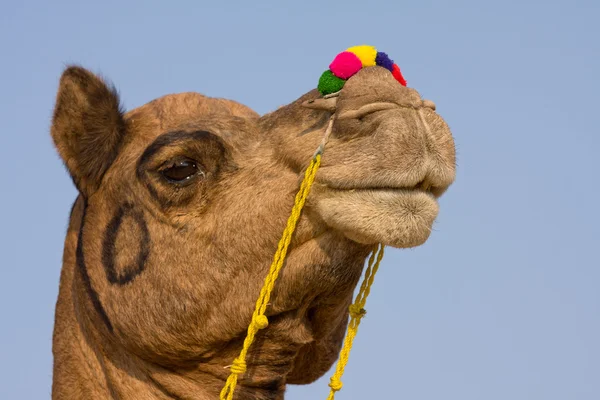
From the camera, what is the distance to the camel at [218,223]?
208 inches

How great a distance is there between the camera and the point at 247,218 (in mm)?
5922

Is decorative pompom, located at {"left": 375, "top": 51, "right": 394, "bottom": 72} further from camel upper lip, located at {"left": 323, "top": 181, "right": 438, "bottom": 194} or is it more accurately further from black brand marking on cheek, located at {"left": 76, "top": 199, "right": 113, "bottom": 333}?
black brand marking on cheek, located at {"left": 76, "top": 199, "right": 113, "bottom": 333}

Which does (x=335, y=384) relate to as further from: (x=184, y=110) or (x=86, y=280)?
(x=184, y=110)

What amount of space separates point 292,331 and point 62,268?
189 centimetres

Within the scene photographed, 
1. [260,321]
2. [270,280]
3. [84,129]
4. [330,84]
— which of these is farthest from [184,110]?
[260,321]

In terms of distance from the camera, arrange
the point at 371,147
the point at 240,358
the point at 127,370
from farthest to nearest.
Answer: the point at 127,370 < the point at 240,358 < the point at 371,147

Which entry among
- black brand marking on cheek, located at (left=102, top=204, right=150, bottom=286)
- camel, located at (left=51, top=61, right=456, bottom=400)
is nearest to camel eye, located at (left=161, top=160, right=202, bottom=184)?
camel, located at (left=51, top=61, right=456, bottom=400)

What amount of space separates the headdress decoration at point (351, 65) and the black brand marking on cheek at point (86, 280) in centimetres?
190

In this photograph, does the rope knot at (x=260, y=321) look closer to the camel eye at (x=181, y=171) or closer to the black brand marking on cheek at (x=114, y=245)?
the black brand marking on cheek at (x=114, y=245)

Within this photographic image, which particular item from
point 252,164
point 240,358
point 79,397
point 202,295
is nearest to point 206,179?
point 252,164

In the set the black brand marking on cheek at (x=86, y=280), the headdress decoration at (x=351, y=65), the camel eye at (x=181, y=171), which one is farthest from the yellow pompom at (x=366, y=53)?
the black brand marking on cheek at (x=86, y=280)

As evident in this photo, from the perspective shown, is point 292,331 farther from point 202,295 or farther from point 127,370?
point 127,370

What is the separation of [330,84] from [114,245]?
5.63 ft

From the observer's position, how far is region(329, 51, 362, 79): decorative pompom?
5758 millimetres
